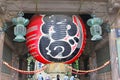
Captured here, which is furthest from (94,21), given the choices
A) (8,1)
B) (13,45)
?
(13,45)

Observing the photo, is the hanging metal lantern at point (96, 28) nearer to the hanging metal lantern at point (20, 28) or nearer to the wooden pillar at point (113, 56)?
the wooden pillar at point (113, 56)

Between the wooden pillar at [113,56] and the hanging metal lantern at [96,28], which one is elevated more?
the hanging metal lantern at [96,28]

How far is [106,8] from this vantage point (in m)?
7.56

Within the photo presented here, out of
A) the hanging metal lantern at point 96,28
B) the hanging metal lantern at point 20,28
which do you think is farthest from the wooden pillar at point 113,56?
the hanging metal lantern at point 20,28

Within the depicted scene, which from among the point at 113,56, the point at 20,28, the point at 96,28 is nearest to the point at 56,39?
the point at 20,28

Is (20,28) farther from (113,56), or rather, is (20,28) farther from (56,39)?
(113,56)

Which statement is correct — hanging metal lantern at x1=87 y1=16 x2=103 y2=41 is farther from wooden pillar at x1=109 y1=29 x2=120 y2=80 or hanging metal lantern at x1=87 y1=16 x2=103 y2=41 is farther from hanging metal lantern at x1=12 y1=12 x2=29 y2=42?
hanging metal lantern at x1=12 y1=12 x2=29 y2=42

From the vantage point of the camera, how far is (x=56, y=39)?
6699 mm

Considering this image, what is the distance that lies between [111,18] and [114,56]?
53.3 inches

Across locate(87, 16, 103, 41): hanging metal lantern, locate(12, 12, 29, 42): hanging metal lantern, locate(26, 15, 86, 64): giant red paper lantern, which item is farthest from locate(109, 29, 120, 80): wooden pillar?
locate(12, 12, 29, 42): hanging metal lantern

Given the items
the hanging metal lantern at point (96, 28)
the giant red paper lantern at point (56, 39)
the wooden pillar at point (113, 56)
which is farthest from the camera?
the wooden pillar at point (113, 56)

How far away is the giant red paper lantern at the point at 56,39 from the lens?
6.64 meters

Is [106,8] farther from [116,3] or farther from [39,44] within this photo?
[39,44]

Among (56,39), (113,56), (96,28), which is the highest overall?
(96,28)
